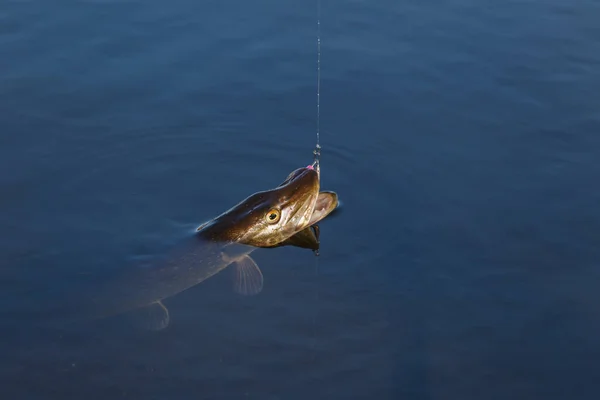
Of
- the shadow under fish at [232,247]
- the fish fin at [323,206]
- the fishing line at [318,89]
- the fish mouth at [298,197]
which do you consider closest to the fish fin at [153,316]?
the shadow under fish at [232,247]

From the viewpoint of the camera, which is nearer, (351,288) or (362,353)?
(362,353)

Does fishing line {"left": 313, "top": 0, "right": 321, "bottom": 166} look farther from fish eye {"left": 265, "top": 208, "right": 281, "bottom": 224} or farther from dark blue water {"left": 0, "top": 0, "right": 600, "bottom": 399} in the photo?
fish eye {"left": 265, "top": 208, "right": 281, "bottom": 224}

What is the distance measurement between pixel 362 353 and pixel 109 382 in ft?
5.85

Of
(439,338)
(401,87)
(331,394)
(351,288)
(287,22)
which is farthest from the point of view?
(287,22)

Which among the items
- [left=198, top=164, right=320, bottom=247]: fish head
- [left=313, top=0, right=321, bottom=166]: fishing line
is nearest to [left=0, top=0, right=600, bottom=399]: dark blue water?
[left=313, top=0, right=321, bottom=166]: fishing line

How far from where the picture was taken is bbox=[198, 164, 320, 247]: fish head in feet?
24.0

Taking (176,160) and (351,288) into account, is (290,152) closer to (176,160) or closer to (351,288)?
(176,160)

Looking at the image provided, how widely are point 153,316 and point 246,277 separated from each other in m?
0.81

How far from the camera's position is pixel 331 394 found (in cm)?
592

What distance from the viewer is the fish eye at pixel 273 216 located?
731 cm

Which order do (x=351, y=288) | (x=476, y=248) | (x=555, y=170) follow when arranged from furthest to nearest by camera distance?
(x=555, y=170), (x=476, y=248), (x=351, y=288)

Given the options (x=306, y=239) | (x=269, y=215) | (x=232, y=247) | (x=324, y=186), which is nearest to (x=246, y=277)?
(x=232, y=247)

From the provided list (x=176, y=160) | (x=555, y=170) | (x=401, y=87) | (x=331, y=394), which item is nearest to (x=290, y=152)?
(x=176, y=160)

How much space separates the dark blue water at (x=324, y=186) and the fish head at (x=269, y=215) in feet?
0.69
